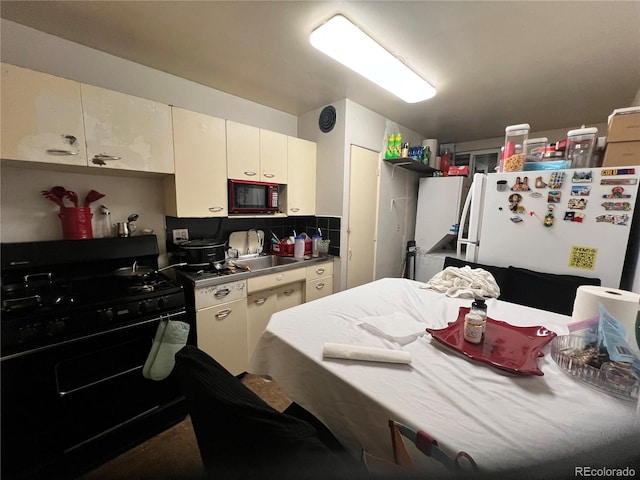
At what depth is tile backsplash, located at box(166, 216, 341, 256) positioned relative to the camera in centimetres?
203

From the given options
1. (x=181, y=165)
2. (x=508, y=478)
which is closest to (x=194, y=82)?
(x=181, y=165)

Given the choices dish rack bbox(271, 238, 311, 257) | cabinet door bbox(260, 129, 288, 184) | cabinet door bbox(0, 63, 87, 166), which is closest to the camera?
cabinet door bbox(0, 63, 87, 166)

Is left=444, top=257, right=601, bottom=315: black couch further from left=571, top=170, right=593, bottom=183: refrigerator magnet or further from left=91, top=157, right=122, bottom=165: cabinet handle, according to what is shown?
left=91, top=157, right=122, bottom=165: cabinet handle

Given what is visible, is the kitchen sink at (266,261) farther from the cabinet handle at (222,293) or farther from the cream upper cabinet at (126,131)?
the cream upper cabinet at (126,131)

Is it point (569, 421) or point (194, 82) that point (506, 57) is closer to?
point (569, 421)

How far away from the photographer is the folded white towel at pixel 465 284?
4.37 ft

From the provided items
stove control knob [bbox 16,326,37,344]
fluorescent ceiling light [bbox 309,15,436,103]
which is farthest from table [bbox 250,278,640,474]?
fluorescent ceiling light [bbox 309,15,436,103]

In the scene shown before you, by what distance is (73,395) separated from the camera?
1.20 metres

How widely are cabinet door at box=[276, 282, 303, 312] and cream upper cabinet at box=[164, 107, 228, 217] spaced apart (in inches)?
32.3

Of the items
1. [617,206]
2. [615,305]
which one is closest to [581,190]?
[617,206]

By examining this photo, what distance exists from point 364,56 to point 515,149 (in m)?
1.40

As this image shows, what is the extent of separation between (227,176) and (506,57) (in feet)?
6.88

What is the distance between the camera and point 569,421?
0.57 metres

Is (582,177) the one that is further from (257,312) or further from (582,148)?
(257,312)
